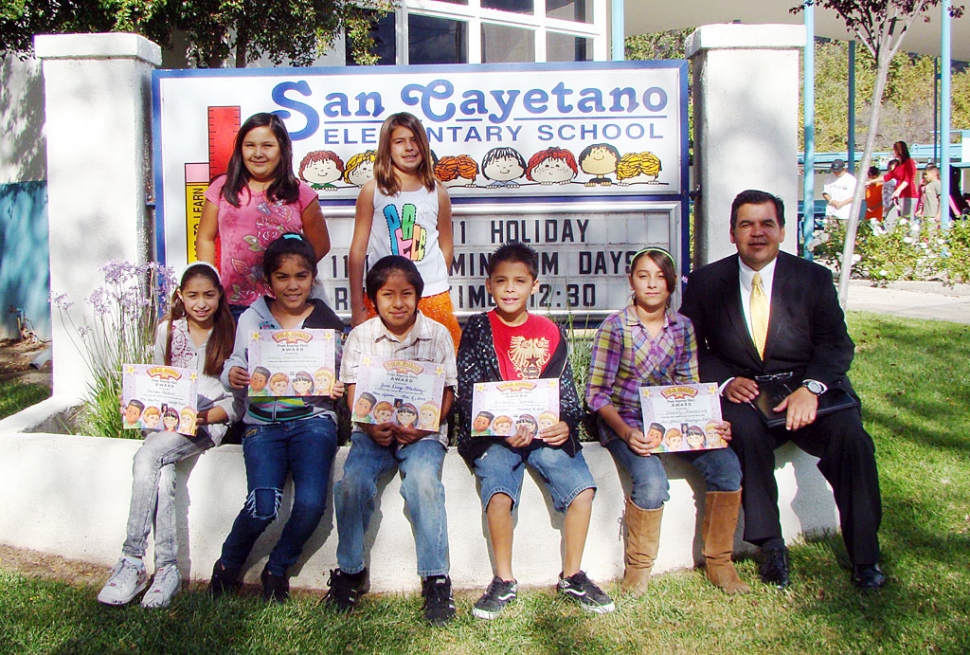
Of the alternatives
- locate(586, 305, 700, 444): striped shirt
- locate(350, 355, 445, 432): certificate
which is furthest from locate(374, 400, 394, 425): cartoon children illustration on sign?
locate(586, 305, 700, 444): striped shirt

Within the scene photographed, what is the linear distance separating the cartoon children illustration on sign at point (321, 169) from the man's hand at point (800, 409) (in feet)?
8.87

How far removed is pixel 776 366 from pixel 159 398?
252 centimetres

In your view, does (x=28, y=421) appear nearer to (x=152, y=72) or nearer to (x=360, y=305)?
(x=360, y=305)

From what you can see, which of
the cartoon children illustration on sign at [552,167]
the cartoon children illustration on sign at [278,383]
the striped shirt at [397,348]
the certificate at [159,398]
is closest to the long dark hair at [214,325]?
the certificate at [159,398]

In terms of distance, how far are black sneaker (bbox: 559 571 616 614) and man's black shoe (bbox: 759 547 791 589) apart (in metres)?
0.64

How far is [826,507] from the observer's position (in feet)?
13.1

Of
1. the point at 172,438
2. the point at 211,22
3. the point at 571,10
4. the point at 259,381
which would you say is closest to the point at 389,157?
the point at 259,381

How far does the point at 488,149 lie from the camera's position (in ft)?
16.8

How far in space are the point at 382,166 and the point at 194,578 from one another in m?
2.02

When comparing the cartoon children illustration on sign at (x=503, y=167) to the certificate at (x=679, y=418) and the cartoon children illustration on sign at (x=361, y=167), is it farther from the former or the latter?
the certificate at (x=679, y=418)

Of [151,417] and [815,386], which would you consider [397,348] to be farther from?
[815,386]

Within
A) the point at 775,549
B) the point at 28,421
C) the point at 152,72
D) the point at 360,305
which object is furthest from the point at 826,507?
the point at 152,72

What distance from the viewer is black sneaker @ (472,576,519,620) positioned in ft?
11.3

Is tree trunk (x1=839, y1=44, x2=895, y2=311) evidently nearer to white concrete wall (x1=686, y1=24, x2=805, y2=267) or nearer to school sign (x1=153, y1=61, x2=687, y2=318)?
white concrete wall (x1=686, y1=24, x2=805, y2=267)
